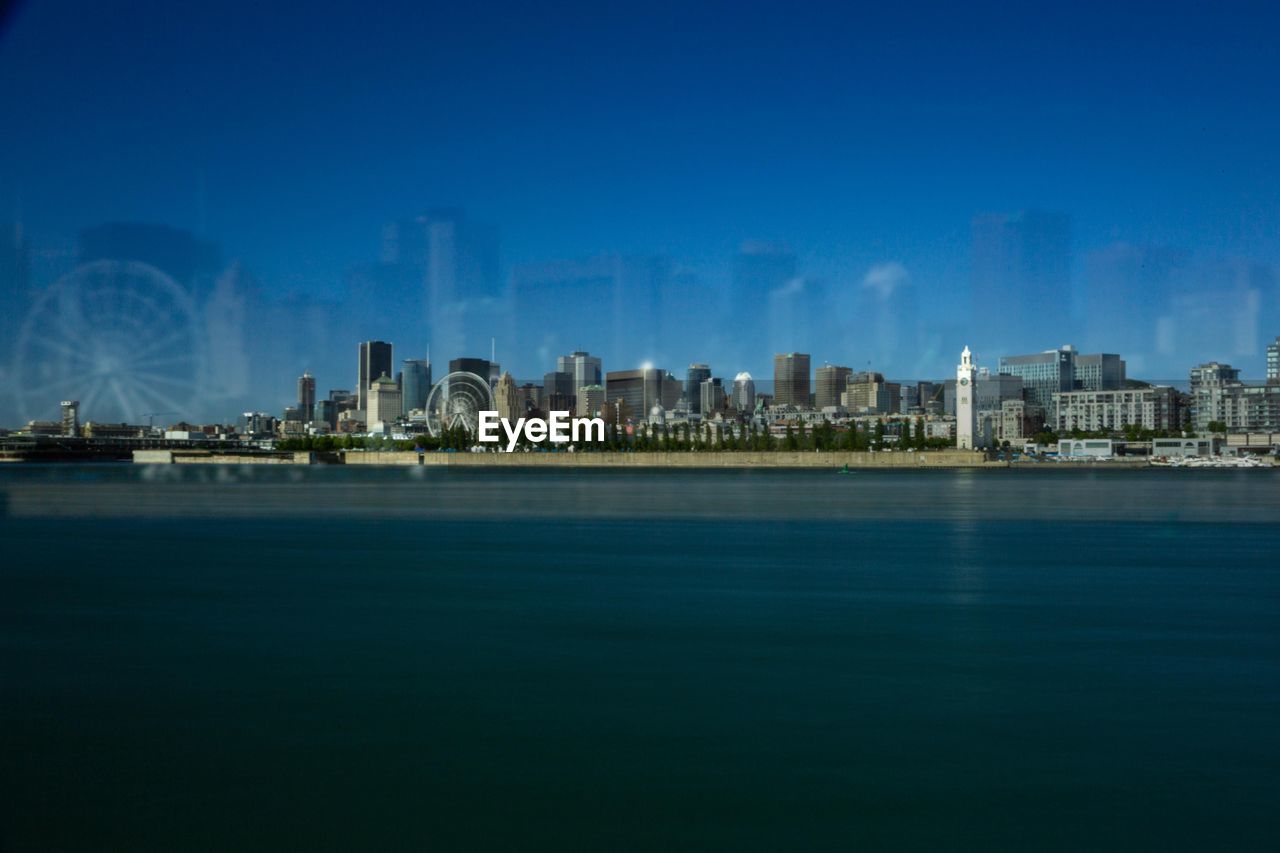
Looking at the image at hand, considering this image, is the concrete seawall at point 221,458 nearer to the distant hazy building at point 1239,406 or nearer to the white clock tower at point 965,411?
the white clock tower at point 965,411

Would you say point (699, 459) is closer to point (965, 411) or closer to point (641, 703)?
point (965, 411)

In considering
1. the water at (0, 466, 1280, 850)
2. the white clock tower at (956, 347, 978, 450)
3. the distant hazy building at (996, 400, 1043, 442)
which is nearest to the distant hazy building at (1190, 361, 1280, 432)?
the distant hazy building at (996, 400, 1043, 442)

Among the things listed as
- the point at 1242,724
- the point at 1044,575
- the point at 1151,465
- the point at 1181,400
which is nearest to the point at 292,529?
the point at 1044,575

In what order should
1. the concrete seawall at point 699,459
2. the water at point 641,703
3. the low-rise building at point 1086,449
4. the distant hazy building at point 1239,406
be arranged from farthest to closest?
the distant hazy building at point 1239,406 < the low-rise building at point 1086,449 < the concrete seawall at point 699,459 < the water at point 641,703

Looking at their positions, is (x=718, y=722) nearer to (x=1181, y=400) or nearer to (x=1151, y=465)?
(x=1151, y=465)

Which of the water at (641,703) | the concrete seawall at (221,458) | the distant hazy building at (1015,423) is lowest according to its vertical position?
the concrete seawall at (221,458)

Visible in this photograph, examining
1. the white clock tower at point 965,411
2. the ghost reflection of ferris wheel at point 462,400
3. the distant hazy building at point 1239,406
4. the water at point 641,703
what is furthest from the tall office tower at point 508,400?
the water at point 641,703

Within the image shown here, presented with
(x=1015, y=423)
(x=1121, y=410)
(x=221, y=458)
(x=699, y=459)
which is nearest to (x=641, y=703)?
(x=699, y=459)
